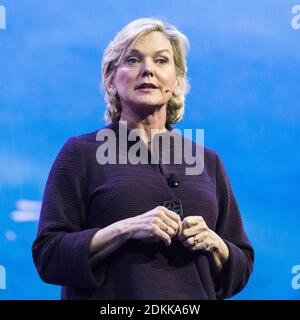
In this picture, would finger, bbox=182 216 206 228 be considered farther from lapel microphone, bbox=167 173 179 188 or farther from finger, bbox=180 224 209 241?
lapel microphone, bbox=167 173 179 188

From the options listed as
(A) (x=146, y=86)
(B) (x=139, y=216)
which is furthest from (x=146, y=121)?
(B) (x=139, y=216)

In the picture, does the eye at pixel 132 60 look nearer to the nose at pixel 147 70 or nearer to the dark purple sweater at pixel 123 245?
the nose at pixel 147 70

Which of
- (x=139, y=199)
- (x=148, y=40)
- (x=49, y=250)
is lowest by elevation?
(x=49, y=250)

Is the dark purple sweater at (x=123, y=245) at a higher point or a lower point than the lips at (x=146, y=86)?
lower

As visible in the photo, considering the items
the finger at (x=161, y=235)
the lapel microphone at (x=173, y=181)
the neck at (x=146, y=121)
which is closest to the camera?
the finger at (x=161, y=235)

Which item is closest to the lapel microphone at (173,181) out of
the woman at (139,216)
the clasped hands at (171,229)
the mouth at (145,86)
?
the woman at (139,216)

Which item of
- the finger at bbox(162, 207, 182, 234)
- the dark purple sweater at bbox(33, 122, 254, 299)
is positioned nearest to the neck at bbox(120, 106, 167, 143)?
the dark purple sweater at bbox(33, 122, 254, 299)

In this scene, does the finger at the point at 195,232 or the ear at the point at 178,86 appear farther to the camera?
the ear at the point at 178,86

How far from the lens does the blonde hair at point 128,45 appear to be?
1.67 meters

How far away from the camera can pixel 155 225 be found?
144 centimetres
